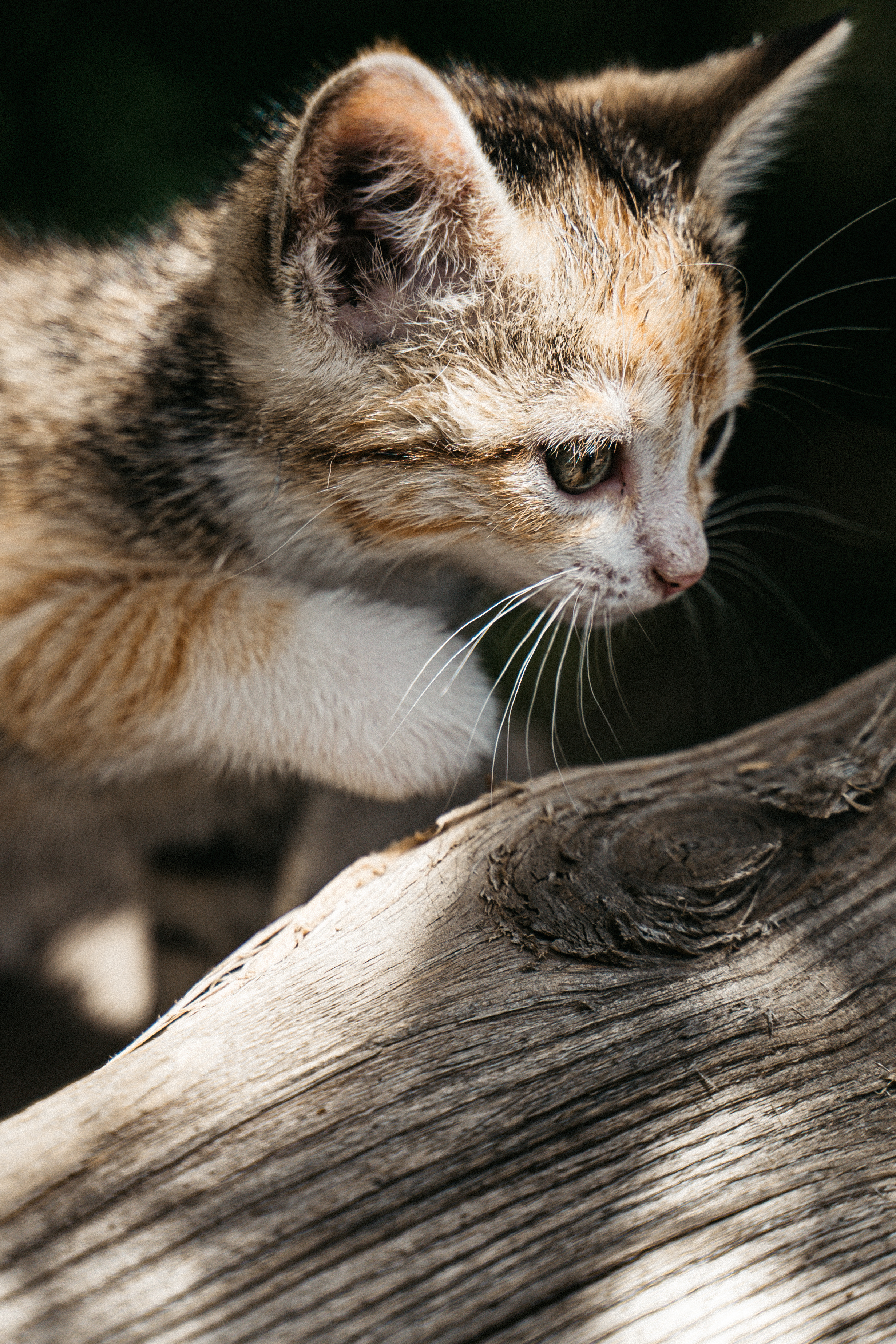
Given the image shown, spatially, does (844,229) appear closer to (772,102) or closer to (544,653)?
(772,102)

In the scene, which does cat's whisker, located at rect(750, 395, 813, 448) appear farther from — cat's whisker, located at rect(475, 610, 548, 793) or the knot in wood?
the knot in wood

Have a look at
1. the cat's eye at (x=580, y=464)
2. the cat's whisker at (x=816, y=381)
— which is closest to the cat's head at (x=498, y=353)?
the cat's eye at (x=580, y=464)

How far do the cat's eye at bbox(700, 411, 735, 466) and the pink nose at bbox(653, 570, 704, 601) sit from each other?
0.23 metres

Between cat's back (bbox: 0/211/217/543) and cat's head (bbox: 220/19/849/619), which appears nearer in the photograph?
cat's head (bbox: 220/19/849/619)

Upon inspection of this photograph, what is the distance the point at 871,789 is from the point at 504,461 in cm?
49

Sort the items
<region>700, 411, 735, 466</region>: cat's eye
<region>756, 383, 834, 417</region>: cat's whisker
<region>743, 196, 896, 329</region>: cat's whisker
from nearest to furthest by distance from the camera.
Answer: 1. <region>700, 411, 735, 466</region>: cat's eye
2. <region>743, 196, 896, 329</region>: cat's whisker
3. <region>756, 383, 834, 417</region>: cat's whisker

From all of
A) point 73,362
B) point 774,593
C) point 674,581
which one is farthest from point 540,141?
point 774,593

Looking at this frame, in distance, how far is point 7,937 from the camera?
1.42 m

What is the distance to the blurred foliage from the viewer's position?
148 centimetres

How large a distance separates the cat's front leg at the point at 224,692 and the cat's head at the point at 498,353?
0.14 meters

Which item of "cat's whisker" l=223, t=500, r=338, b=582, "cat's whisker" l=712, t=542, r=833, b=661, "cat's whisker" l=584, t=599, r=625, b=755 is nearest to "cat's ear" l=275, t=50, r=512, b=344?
"cat's whisker" l=223, t=500, r=338, b=582

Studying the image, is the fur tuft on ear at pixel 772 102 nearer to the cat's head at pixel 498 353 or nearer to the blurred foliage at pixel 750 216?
the cat's head at pixel 498 353

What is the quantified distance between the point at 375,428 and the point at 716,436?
0.50 meters

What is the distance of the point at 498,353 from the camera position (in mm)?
997
